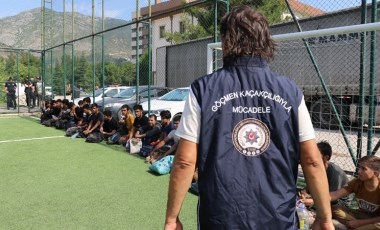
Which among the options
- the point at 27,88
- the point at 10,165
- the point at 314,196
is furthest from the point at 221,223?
the point at 27,88

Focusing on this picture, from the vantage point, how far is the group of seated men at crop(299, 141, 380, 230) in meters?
3.32

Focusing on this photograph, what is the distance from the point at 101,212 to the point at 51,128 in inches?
345

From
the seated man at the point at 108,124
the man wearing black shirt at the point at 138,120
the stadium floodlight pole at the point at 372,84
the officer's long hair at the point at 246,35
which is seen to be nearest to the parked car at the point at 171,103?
the seated man at the point at 108,124

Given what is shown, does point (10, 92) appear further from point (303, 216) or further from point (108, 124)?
point (303, 216)

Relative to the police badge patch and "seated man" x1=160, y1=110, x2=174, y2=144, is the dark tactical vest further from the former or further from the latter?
"seated man" x1=160, y1=110, x2=174, y2=144

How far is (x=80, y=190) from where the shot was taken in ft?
16.8

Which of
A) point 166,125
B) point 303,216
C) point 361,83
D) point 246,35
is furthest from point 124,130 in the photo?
point 246,35

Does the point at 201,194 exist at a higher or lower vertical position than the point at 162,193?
higher

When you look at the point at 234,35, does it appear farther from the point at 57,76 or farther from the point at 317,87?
the point at 57,76

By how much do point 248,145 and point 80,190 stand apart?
4045 millimetres

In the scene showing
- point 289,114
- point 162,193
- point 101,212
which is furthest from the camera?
point 162,193

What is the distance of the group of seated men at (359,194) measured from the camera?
3.32m

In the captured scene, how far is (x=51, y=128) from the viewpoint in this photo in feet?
40.2

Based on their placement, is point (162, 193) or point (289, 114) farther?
point (162, 193)
